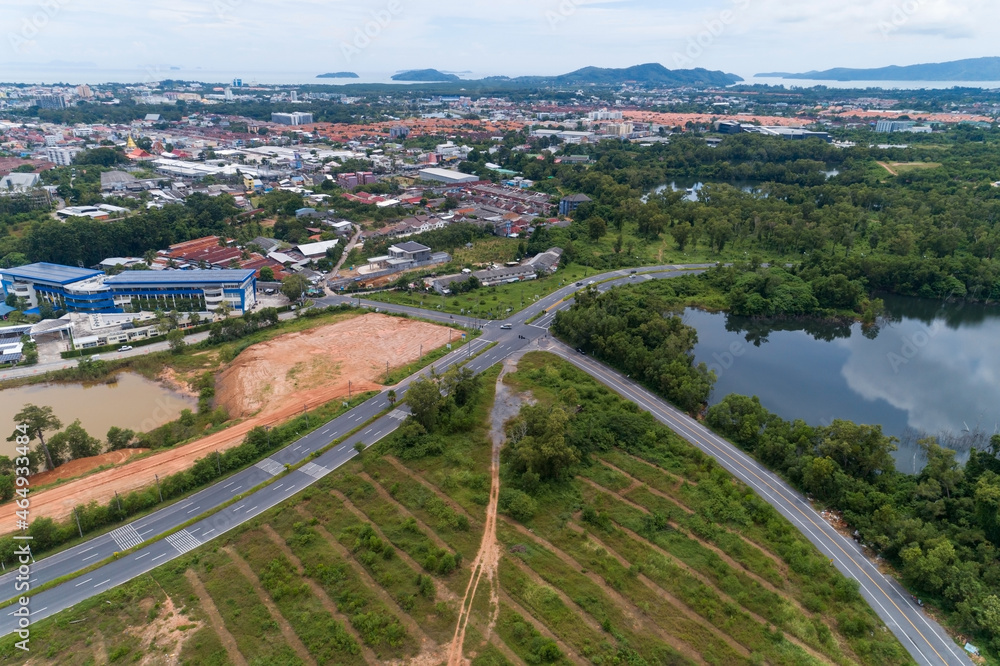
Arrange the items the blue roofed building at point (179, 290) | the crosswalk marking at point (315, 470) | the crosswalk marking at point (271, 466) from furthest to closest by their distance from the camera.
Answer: the blue roofed building at point (179, 290)
the crosswalk marking at point (271, 466)
the crosswalk marking at point (315, 470)

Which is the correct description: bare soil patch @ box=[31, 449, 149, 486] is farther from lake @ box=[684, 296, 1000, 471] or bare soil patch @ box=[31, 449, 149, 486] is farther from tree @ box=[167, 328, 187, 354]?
lake @ box=[684, 296, 1000, 471]

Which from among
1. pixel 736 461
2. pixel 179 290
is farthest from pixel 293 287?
→ pixel 736 461

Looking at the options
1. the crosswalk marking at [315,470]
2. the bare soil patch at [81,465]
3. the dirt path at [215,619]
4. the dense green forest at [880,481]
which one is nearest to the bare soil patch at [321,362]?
the bare soil patch at [81,465]

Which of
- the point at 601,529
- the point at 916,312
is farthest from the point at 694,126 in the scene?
the point at 601,529

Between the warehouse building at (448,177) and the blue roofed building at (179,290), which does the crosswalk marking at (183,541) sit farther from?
the warehouse building at (448,177)

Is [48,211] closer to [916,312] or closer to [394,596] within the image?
[394,596]

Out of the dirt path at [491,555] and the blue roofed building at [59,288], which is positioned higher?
the blue roofed building at [59,288]

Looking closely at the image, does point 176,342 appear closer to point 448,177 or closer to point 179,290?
point 179,290
